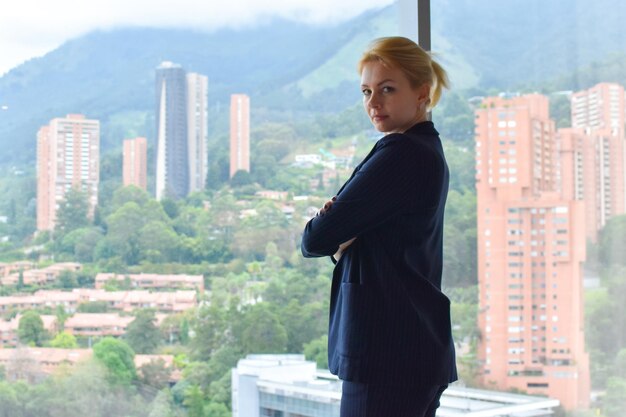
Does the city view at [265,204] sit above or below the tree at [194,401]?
above

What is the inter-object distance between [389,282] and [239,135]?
3730 mm

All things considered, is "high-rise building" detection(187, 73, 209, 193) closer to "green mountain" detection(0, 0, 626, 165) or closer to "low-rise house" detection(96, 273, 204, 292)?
"green mountain" detection(0, 0, 626, 165)

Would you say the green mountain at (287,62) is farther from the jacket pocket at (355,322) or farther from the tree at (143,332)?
the jacket pocket at (355,322)

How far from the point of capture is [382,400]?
1.36 meters

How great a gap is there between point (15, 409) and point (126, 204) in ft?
4.15

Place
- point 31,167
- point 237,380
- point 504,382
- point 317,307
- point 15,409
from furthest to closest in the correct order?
point 317,307
point 237,380
point 504,382
point 31,167
point 15,409

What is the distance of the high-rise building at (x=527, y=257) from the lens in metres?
3.70

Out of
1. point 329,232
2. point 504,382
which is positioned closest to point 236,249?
point 504,382

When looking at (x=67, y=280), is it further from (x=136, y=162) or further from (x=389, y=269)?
(x=389, y=269)

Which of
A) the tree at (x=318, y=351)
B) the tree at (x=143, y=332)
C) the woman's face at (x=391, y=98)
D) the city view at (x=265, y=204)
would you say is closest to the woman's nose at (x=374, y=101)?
the woman's face at (x=391, y=98)

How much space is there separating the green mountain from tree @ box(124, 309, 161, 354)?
95 cm

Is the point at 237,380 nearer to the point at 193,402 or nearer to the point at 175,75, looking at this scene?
the point at 193,402

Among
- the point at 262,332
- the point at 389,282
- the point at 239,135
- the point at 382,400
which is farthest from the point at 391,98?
the point at 262,332

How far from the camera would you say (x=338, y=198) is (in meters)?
1.40
